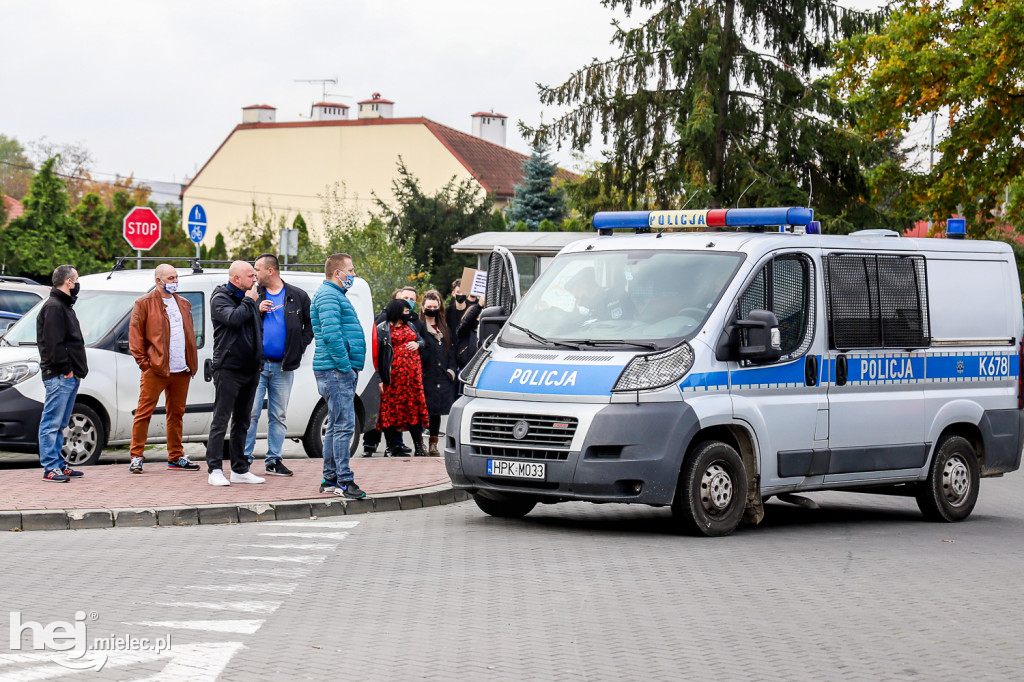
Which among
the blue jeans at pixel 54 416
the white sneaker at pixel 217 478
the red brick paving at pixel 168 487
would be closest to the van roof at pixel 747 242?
the red brick paving at pixel 168 487

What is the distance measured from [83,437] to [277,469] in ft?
7.25

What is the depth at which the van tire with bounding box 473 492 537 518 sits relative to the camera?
1056cm

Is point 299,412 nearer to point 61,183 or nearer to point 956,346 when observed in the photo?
point 956,346

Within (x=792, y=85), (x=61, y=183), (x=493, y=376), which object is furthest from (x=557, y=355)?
(x=61, y=183)

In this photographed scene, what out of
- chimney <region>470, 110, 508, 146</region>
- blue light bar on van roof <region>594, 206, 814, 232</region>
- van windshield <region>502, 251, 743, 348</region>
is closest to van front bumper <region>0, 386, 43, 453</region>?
van windshield <region>502, 251, 743, 348</region>

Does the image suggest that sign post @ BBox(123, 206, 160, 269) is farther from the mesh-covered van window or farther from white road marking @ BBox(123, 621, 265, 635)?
white road marking @ BBox(123, 621, 265, 635)

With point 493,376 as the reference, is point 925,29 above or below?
above

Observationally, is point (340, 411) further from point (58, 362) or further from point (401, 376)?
point (401, 376)

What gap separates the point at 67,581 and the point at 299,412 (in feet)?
23.8

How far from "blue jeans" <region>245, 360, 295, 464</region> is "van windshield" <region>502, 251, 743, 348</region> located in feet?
8.97

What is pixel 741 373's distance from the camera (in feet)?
32.7

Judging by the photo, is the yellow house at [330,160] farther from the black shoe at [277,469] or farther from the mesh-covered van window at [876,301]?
the mesh-covered van window at [876,301]

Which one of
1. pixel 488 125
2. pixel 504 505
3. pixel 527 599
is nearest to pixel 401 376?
pixel 504 505

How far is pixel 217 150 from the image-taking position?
79.8 meters
